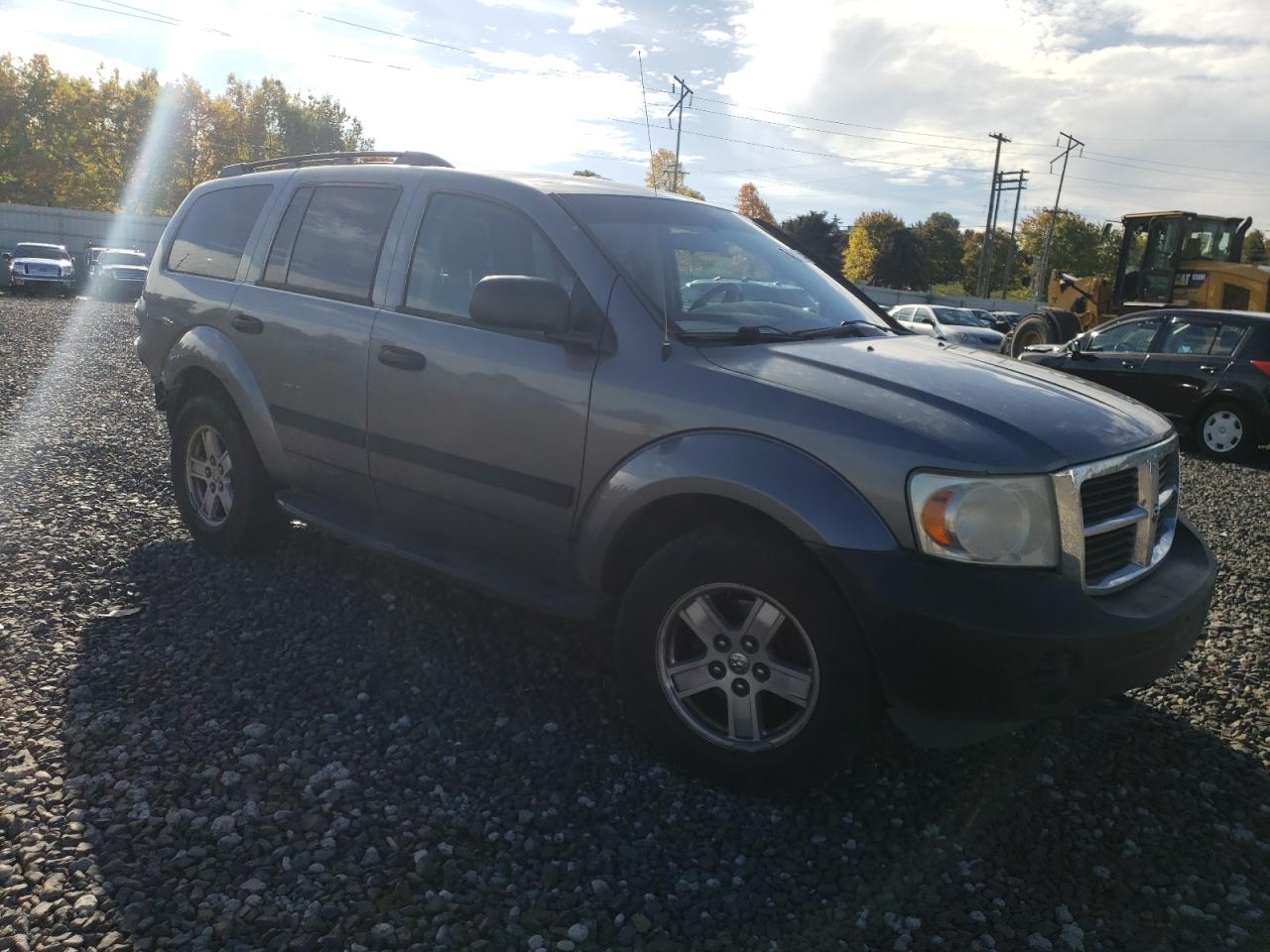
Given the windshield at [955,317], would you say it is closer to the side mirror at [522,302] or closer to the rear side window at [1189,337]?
the rear side window at [1189,337]

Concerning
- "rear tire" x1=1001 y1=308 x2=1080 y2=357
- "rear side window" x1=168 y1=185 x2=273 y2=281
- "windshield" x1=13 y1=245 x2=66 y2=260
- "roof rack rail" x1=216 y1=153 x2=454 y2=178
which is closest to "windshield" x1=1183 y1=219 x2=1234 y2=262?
"rear tire" x1=1001 y1=308 x2=1080 y2=357

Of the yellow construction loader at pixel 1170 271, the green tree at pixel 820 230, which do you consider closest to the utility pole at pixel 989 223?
the green tree at pixel 820 230

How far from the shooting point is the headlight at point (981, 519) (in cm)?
254

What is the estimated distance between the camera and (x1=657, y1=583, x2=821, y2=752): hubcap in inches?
111

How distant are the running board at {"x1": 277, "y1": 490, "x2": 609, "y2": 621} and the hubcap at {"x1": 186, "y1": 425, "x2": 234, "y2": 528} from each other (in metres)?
0.51

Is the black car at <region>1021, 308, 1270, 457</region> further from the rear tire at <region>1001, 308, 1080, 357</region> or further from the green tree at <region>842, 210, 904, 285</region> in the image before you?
the green tree at <region>842, 210, 904, 285</region>

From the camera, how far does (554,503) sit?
10.8ft

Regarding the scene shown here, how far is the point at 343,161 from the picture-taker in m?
4.82

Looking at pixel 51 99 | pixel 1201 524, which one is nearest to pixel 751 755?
pixel 1201 524

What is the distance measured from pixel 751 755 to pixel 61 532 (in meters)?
4.21

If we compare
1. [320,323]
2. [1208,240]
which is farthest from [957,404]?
[1208,240]

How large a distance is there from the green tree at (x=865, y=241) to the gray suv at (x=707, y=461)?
3469 inches

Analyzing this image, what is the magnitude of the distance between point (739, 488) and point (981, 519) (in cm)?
67

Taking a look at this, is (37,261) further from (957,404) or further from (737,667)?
(957,404)
